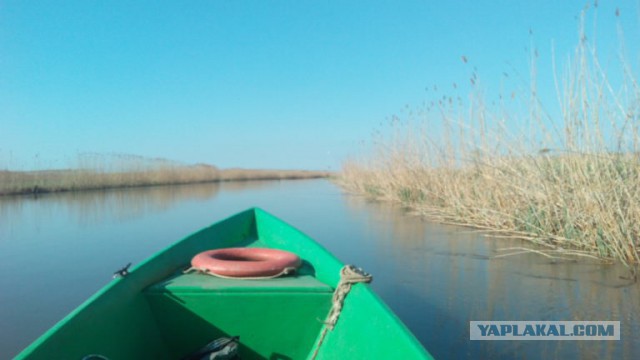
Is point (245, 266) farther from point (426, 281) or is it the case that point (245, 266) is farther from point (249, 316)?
point (426, 281)

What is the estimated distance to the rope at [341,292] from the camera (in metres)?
1.60

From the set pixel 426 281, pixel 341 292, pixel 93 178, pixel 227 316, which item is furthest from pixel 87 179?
pixel 341 292

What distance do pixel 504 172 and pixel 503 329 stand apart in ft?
9.81

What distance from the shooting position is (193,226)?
631 cm

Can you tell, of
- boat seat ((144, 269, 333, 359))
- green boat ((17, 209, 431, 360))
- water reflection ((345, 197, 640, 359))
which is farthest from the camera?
water reflection ((345, 197, 640, 359))

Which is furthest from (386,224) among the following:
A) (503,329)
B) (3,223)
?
(3,223)

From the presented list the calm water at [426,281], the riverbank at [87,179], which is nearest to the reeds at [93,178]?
the riverbank at [87,179]

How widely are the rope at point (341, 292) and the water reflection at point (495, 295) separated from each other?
1.78 ft

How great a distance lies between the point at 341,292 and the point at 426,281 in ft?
5.20

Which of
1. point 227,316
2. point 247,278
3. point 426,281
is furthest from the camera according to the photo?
point 426,281

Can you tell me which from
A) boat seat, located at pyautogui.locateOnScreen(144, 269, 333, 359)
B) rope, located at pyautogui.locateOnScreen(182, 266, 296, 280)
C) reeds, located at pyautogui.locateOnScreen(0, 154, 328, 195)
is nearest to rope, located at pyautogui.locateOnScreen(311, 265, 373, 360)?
boat seat, located at pyautogui.locateOnScreen(144, 269, 333, 359)

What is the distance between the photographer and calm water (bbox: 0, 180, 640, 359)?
196 cm

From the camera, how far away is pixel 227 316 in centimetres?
174

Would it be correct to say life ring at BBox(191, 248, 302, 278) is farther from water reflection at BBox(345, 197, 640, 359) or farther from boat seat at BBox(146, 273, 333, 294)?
water reflection at BBox(345, 197, 640, 359)
